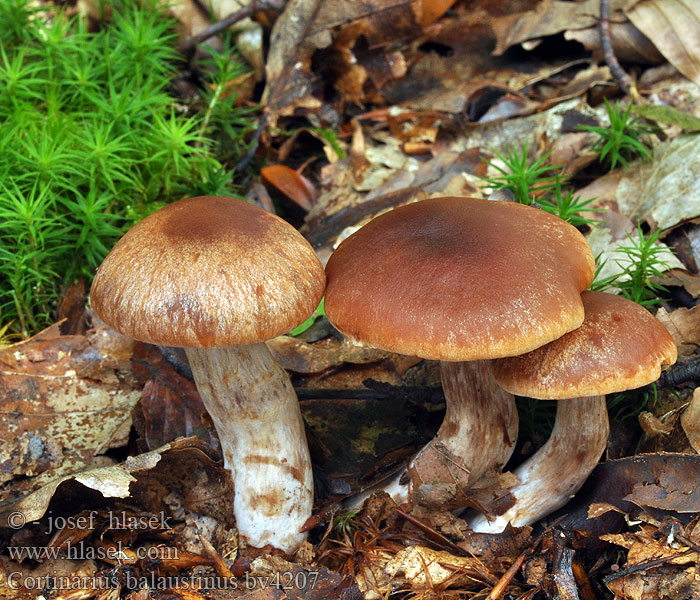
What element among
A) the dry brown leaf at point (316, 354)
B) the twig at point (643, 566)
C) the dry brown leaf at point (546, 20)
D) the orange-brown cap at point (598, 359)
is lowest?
the twig at point (643, 566)

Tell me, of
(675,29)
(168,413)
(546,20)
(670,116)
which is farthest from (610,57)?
(168,413)

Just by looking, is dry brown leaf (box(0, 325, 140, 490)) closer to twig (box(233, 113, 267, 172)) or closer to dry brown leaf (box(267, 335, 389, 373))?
dry brown leaf (box(267, 335, 389, 373))

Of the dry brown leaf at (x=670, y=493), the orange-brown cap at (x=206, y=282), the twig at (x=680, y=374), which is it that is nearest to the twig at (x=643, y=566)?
the dry brown leaf at (x=670, y=493)

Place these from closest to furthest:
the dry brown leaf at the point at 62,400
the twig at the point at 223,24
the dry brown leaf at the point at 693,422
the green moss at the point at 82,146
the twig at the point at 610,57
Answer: the dry brown leaf at the point at 693,422 → the dry brown leaf at the point at 62,400 → the green moss at the point at 82,146 → the twig at the point at 610,57 → the twig at the point at 223,24

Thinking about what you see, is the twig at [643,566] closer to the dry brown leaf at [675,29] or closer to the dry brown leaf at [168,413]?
the dry brown leaf at [168,413]

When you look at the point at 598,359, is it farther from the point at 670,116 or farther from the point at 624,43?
the point at 624,43

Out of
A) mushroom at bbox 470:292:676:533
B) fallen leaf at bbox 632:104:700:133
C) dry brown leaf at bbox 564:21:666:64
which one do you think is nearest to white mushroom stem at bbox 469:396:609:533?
mushroom at bbox 470:292:676:533
